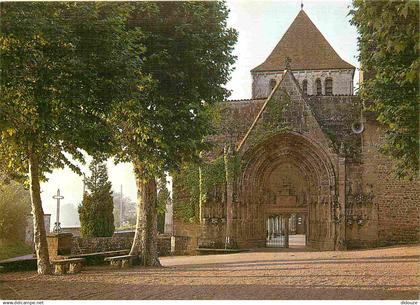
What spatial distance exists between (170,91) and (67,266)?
5.89 m

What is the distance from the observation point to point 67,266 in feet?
45.4

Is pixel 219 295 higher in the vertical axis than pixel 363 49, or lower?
lower

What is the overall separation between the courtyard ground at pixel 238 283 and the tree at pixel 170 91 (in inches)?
130

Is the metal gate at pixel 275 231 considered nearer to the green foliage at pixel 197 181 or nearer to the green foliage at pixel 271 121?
the green foliage at pixel 197 181

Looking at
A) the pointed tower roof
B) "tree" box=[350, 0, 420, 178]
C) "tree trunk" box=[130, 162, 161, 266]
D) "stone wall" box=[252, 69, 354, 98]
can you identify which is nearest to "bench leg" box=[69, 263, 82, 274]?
"tree trunk" box=[130, 162, 161, 266]

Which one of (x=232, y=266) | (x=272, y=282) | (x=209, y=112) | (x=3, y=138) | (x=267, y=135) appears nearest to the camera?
(x=272, y=282)

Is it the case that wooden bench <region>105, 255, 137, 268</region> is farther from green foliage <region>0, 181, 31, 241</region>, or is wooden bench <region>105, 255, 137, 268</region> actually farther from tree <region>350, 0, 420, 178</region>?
green foliage <region>0, 181, 31, 241</region>

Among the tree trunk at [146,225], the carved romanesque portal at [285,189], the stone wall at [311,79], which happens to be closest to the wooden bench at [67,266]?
the tree trunk at [146,225]

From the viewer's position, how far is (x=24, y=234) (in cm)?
2638

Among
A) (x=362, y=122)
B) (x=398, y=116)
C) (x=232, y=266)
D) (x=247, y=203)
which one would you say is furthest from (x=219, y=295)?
(x=362, y=122)

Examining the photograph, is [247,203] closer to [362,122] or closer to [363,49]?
[362,122]

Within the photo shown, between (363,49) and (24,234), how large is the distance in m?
19.9

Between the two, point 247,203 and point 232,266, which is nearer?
point 232,266

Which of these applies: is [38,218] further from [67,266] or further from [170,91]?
[170,91]
